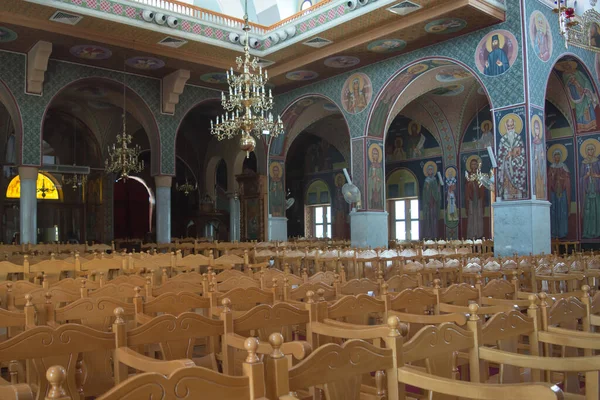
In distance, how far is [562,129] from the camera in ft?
56.4

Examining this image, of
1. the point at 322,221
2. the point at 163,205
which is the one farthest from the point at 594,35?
the point at 322,221

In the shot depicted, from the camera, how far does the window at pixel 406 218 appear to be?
22344 millimetres

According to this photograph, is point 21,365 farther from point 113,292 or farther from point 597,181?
point 597,181

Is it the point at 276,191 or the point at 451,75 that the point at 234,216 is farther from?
the point at 451,75

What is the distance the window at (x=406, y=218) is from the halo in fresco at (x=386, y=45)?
8.99 m

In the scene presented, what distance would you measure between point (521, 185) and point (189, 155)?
50.8 feet

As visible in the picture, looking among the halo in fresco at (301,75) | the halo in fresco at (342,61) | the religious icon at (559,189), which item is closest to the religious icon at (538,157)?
the religious icon at (559,189)

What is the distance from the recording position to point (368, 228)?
1545cm

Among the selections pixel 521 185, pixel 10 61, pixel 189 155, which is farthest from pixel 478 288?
pixel 189 155

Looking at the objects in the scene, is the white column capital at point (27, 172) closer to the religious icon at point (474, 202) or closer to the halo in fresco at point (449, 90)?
the halo in fresco at point (449, 90)

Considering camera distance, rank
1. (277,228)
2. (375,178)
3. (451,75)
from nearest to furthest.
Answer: (375,178), (451,75), (277,228)

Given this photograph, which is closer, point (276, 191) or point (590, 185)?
point (590, 185)

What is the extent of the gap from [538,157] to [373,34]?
4712 millimetres

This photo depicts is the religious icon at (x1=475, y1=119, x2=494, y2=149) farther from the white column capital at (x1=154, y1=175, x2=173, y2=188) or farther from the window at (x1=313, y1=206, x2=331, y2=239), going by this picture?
the white column capital at (x1=154, y1=175, x2=173, y2=188)
